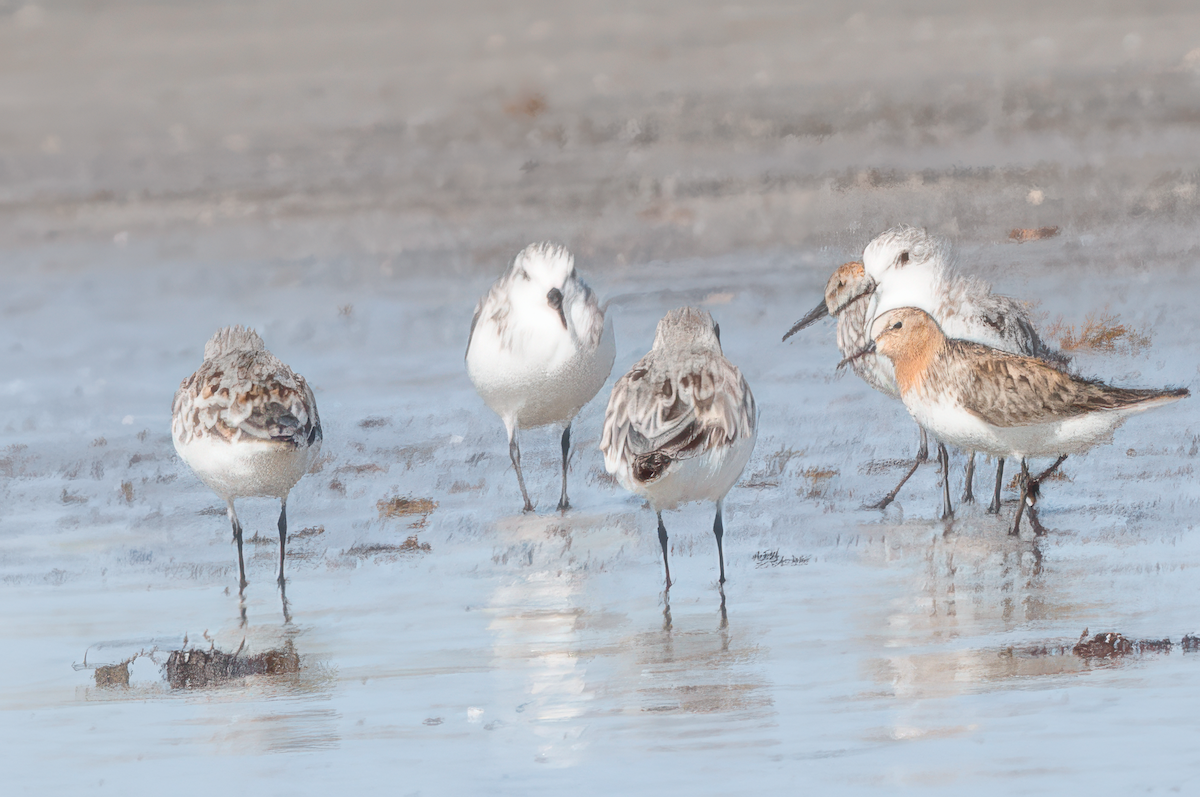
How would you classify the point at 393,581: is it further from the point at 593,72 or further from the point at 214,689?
the point at 593,72

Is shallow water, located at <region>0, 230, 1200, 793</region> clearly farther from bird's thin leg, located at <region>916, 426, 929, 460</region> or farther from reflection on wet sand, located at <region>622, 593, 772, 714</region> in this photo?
bird's thin leg, located at <region>916, 426, 929, 460</region>

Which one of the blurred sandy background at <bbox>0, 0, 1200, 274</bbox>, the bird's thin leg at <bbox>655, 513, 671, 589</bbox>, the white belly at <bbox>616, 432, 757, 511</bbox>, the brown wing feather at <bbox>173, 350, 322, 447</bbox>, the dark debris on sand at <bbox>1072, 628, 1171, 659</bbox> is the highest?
the blurred sandy background at <bbox>0, 0, 1200, 274</bbox>

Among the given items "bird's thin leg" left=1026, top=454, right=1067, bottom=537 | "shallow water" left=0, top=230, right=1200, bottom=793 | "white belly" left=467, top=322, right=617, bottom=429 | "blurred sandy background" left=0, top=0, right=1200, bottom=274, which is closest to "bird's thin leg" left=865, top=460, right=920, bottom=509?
"shallow water" left=0, top=230, right=1200, bottom=793

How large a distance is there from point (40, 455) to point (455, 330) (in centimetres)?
383

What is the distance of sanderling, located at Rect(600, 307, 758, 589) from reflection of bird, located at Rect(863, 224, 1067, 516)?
4.66 feet

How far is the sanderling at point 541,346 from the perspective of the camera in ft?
29.4

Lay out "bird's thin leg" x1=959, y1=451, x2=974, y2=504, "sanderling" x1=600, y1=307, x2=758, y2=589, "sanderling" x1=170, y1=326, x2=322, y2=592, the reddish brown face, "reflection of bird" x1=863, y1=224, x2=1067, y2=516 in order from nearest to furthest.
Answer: "sanderling" x1=600, y1=307, x2=758, y2=589, "sanderling" x1=170, y1=326, x2=322, y2=592, the reddish brown face, "bird's thin leg" x1=959, y1=451, x2=974, y2=504, "reflection of bird" x1=863, y1=224, x2=1067, y2=516

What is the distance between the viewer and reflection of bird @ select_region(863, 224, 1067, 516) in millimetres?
7996

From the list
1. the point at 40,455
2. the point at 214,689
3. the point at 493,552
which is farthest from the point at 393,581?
the point at 40,455

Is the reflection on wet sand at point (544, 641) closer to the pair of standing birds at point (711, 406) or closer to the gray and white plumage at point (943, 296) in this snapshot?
the pair of standing birds at point (711, 406)

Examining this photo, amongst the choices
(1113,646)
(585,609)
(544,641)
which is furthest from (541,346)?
(1113,646)

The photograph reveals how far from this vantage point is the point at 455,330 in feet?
40.1

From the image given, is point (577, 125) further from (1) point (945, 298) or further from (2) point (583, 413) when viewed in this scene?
(1) point (945, 298)

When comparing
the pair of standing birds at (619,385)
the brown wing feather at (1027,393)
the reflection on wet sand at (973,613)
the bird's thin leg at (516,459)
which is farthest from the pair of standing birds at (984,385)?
the bird's thin leg at (516,459)
